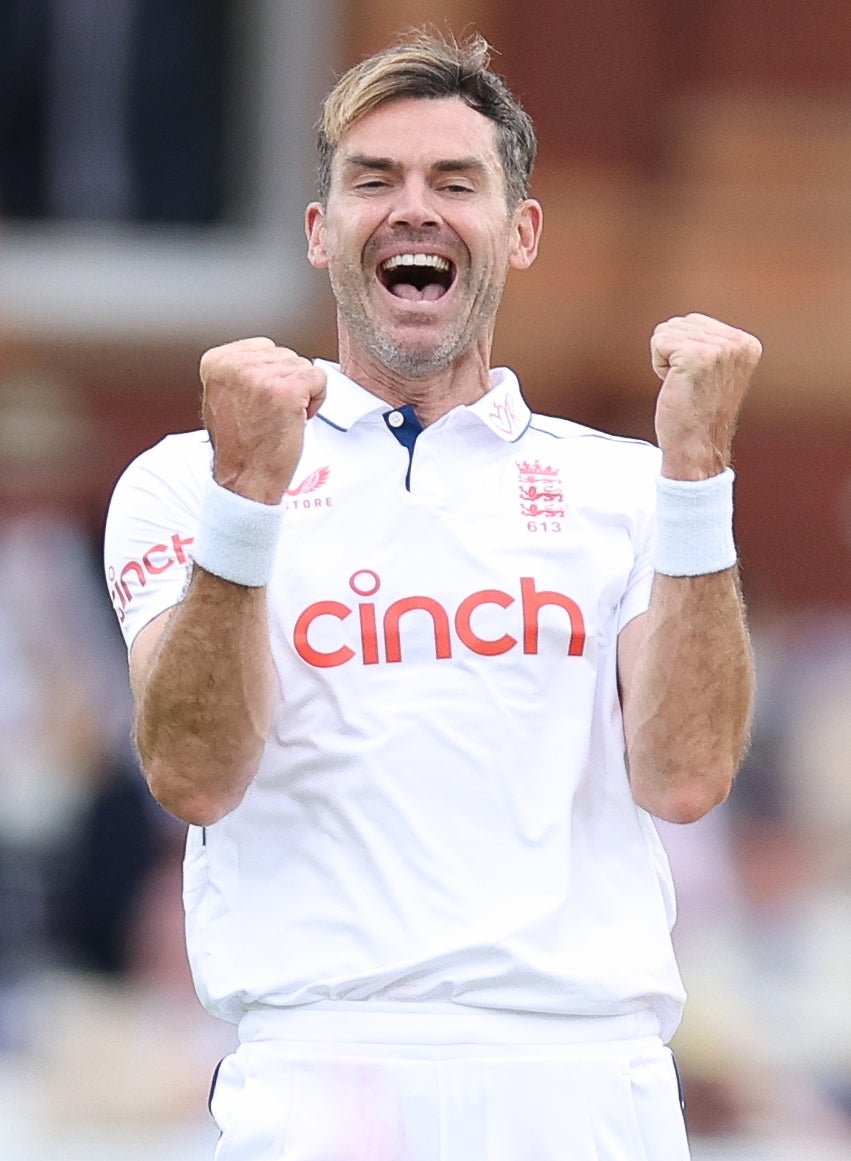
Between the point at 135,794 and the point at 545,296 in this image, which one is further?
the point at 545,296

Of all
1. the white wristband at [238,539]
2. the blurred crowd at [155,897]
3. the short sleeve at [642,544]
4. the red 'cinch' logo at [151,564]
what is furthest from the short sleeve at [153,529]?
the blurred crowd at [155,897]

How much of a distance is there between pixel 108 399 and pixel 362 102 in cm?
547

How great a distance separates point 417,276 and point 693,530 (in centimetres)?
58

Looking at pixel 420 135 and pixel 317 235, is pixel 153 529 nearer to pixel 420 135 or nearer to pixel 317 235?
pixel 317 235

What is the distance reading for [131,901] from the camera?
289 inches

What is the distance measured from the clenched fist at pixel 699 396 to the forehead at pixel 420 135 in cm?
44

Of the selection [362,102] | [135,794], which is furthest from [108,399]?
[362,102]

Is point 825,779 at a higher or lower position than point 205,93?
lower

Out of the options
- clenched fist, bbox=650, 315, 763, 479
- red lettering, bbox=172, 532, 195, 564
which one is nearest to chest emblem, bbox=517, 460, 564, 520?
clenched fist, bbox=650, 315, 763, 479

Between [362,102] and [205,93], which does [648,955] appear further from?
[205,93]

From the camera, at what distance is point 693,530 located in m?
3.44

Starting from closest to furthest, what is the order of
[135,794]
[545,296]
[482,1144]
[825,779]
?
[482,1144] → [135,794] → [825,779] → [545,296]

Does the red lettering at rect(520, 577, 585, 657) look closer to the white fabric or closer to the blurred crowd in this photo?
the white fabric

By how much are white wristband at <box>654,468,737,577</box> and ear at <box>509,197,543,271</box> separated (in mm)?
583
